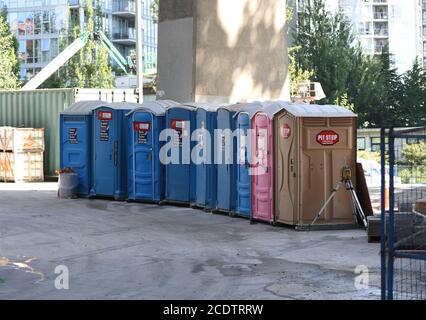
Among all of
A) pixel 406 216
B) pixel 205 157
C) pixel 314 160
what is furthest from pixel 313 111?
pixel 406 216

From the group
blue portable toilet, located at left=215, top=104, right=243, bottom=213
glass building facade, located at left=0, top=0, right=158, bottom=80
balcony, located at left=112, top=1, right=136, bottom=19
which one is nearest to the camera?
blue portable toilet, located at left=215, top=104, right=243, bottom=213

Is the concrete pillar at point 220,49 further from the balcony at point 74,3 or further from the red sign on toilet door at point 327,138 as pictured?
the balcony at point 74,3

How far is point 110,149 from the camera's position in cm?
1847

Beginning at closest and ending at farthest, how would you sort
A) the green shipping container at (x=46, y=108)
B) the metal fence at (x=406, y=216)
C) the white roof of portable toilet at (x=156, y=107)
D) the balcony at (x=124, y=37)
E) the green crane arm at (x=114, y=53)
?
the metal fence at (x=406, y=216) < the white roof of portable toilet at (x=156, y=107) < the green shipping container at (x=46, y=108) < the green crane arm at (x=114, y=53) < the balcony at (x=124, y=37)

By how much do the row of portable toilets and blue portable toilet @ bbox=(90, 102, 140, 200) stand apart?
25mm

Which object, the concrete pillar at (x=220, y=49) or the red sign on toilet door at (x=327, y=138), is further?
the concrete pillar at (x=220, y=49)

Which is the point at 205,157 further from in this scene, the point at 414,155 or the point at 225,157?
the point at 414,155

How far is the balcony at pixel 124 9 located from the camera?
3408 inches

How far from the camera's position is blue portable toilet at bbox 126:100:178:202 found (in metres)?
17.5

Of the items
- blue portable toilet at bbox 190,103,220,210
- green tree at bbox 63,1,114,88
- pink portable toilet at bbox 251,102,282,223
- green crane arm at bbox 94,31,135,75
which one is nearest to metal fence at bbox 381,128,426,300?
pink portable toilet at bbox 251,102,282,223

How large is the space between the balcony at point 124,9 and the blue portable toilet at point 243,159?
243 ft

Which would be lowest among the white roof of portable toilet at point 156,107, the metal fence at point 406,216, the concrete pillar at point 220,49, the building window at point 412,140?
the metal fence at point 406,216

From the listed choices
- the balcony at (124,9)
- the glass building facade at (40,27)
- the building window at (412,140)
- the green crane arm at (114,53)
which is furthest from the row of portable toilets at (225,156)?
the balcony at (124,9)

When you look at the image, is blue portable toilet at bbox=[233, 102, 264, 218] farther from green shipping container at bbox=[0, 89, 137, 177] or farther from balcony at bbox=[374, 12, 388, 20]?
balcony at bbox=[374, 12, 388, 20]
